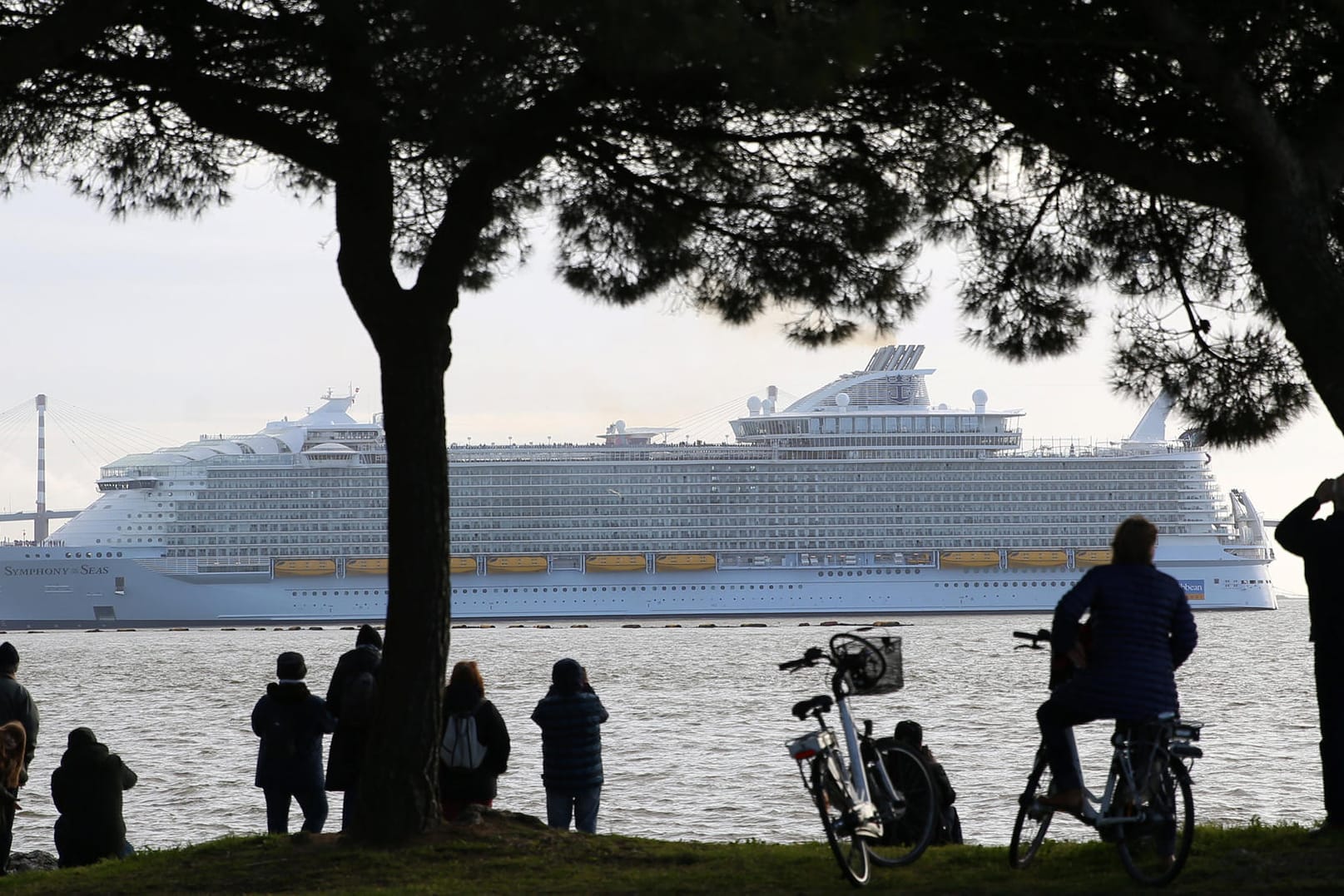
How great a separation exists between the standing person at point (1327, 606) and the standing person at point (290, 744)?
3288 millimetres

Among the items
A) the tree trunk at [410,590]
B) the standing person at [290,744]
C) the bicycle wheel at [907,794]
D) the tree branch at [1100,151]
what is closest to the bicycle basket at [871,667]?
the bicycle wheel at [907,794]

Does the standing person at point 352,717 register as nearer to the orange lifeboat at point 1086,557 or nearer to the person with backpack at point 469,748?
the person with backpack at point 469,748

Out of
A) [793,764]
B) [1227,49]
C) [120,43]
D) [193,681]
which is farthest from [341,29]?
[193,681]

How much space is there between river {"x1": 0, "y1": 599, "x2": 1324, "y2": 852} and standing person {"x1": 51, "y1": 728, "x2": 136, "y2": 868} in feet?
8.12

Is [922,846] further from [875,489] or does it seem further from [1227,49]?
[875,489]

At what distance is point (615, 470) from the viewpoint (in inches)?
2269

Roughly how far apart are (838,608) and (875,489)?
201 inches

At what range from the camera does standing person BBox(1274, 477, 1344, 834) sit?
444 cm

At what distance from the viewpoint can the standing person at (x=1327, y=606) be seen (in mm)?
4441

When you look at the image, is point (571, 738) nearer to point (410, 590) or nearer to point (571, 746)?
point (571, 746)

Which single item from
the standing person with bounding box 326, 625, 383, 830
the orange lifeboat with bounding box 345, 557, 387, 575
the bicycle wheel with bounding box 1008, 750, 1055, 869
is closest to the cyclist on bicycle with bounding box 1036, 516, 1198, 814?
the bicycle wheel with bounding box 1008, 750, 1055, 869

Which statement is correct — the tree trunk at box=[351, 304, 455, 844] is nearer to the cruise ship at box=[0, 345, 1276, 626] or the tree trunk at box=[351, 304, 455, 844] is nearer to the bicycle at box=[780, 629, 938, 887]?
the bicycle at box=[780, 629, 938, 887]

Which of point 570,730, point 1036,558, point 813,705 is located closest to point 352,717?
point 570,730

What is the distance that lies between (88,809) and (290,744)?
741 millimetres
